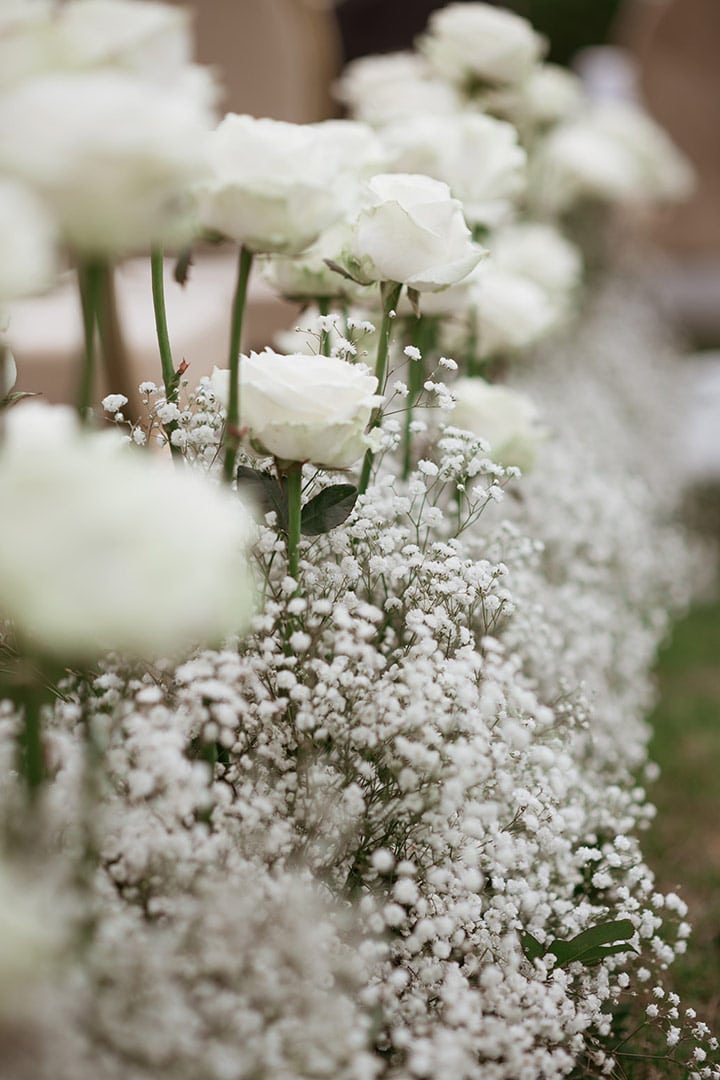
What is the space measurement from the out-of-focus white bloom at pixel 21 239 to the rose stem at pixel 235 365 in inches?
8.9

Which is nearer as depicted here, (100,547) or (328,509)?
(100,547)

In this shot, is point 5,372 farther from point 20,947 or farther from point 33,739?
point 20,947

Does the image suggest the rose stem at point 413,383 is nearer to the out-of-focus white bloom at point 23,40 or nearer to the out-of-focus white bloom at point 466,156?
the out-of-focus white bloom at point 466,156

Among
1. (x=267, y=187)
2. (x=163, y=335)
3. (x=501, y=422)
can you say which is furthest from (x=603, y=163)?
(x=267, y=187)

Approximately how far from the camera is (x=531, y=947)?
817mm

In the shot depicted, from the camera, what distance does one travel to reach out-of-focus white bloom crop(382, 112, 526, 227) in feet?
3.86

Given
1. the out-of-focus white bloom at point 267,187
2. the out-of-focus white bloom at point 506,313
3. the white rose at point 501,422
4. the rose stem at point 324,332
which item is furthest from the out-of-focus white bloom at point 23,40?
the out-of-focus white bloom at point 506,313

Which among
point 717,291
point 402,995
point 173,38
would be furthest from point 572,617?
point 717,291

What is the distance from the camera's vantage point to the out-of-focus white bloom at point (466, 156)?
1.18 metres

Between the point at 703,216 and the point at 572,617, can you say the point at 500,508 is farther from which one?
the point at 703,216

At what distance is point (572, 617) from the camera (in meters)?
1.32

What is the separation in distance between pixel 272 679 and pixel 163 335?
28cm

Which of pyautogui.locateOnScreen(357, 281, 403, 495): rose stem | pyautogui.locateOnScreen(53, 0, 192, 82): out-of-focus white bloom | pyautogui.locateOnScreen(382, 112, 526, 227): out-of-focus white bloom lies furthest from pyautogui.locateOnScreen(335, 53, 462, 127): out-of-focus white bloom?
pyautogui.locateOnScreen(53, 0, 192, 82): out-of-focus white bloom

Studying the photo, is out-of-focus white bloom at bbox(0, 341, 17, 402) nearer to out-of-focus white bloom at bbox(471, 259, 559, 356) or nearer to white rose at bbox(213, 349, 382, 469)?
white rose at bbox(213, 349, 382, 469)
